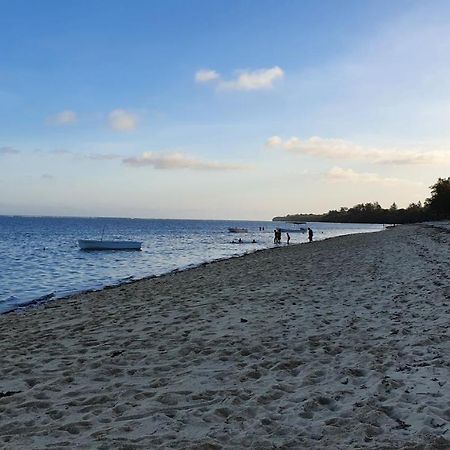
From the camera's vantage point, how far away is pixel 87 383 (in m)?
6.56

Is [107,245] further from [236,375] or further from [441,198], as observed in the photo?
[441,198]

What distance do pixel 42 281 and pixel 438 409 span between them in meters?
23.6

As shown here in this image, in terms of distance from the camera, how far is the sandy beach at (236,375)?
477cm

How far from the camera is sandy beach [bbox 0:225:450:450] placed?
188 inches

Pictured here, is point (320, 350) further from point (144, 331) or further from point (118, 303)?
point (118, 303)

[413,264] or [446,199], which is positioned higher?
[446,199]

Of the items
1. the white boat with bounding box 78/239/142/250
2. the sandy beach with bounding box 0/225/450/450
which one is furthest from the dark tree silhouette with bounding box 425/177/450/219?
the sandy beach with bounding box 0/225/450/450

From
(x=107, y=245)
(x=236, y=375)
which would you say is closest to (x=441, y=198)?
(x=107, y=245)

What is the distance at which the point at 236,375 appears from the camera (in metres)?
6.63

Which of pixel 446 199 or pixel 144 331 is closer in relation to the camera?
pixel 144 331

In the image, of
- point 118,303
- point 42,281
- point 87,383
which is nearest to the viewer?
point 87,383

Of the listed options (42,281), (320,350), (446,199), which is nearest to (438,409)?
(320,350)

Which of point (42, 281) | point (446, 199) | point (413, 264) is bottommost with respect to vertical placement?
point (42, 281)

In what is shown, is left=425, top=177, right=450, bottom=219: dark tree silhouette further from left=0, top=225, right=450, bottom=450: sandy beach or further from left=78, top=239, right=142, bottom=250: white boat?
left=0, top=225, right=450, bottom=450: sandy beach
